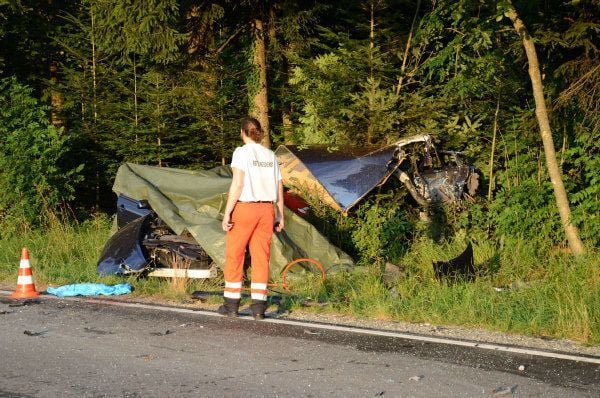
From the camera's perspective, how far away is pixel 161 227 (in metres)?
12.1

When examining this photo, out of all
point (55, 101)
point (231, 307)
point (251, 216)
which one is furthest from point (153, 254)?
point (55, 101)

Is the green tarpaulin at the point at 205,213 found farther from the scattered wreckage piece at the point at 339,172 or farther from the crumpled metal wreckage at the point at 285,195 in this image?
the scattered wreckage piece at the point at 339,172

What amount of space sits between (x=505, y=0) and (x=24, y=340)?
6.53 meters

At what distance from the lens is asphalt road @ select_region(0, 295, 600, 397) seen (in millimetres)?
6332

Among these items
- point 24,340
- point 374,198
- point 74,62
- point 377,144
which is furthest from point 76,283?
point 74,62

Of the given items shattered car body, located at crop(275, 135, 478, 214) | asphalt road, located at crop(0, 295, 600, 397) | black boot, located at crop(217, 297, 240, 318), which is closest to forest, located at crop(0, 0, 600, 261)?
shattered car body, located at crop(275, 135, 478, 214)

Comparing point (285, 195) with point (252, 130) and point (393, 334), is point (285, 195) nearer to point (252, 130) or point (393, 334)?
point (252, 130)

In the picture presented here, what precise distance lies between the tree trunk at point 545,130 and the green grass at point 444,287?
0.33 metres

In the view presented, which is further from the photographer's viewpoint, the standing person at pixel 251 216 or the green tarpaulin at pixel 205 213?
the green tarpaulin at pixel 205 213

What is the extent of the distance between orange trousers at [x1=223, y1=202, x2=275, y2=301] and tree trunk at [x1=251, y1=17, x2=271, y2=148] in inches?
352

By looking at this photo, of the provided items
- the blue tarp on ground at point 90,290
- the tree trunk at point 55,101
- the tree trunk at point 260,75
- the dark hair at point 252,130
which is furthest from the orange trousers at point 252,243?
the tree trunk at point 55,101

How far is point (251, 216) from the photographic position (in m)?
8.82

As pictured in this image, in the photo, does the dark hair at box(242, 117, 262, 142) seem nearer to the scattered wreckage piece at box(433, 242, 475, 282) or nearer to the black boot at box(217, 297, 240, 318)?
the black boot at box(217, 297, 240, 318)

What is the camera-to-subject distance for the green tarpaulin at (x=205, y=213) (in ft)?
37.8
